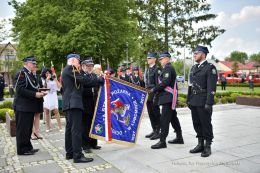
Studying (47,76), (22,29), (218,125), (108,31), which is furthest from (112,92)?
(22,29)

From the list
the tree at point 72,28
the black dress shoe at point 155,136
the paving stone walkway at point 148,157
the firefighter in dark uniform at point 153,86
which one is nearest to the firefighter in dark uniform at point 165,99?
the paving stone walkway at point 148,157

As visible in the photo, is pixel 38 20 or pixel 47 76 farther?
pixel 38 20

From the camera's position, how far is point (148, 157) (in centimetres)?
590

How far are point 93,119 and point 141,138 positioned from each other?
1.84 m

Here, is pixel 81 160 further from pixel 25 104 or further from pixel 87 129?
pixel 25 104

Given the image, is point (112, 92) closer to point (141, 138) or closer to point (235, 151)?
point (141, 138)

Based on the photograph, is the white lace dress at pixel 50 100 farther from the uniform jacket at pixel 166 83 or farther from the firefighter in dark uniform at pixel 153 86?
the uniform jacket at pixel 166 83

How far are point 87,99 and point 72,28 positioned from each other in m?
17.1

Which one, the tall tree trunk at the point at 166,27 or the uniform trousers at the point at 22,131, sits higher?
the tall tree trunk at the point at 166,27

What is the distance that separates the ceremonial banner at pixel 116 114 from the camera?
633 centimetres

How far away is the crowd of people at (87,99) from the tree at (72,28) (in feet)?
48.2

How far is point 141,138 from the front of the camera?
7.72m

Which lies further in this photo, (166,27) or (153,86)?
(166,27)

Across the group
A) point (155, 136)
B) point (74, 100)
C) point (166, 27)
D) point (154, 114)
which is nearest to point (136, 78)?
point (154, 114)
